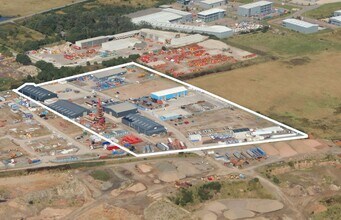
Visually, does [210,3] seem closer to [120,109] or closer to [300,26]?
[300,26]

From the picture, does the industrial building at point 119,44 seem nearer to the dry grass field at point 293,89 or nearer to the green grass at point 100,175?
the dry grass field at point 293,89

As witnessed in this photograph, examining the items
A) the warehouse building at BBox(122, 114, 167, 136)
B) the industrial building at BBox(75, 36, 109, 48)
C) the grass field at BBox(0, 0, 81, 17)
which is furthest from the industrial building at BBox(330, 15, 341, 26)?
the warehouse building at BBox(122, 114, 167, 136)

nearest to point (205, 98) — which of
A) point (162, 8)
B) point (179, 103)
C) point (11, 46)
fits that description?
point (179, 103)

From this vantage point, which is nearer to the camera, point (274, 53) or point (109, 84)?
point (109, 84)

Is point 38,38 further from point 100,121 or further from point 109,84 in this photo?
point 100,121

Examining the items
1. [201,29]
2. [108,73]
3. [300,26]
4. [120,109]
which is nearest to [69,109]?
[120,109]

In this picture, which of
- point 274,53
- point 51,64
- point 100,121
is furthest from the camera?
point 274,53

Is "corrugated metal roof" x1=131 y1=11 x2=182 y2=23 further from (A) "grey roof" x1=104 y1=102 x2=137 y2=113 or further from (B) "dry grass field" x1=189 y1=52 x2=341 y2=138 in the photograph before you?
(A) "grey roof" x1=104 y1=102 x2=137 y2=113
